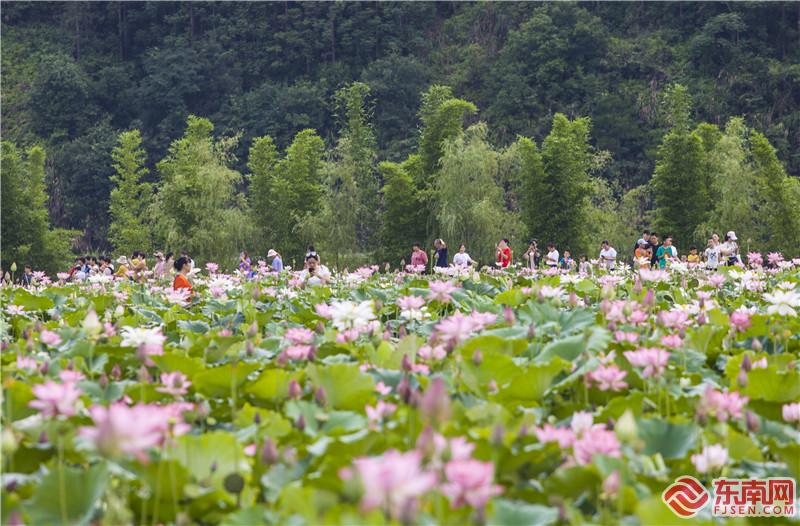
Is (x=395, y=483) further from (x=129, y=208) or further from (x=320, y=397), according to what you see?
(x=129, y=208)

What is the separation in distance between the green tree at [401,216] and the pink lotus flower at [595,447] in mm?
31285

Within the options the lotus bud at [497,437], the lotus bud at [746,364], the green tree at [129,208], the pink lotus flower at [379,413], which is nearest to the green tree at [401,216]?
the green tree at [129,208]

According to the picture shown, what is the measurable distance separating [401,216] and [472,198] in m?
4.22

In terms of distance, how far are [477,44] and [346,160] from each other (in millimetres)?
33402

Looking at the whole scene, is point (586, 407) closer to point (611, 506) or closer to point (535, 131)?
point (611, 506)

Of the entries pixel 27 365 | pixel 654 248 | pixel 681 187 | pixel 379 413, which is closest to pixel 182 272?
pixel 27 365

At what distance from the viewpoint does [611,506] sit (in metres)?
2.00

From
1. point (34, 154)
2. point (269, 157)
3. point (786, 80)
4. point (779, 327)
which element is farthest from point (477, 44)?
point (779, 327)

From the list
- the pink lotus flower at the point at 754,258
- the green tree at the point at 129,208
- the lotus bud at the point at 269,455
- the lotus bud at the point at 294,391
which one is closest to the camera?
the lotus bud at the point at 269,455

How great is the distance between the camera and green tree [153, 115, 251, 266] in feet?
112

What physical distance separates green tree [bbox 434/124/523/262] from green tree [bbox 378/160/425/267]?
2366 millimetres

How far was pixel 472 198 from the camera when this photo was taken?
98.7ft

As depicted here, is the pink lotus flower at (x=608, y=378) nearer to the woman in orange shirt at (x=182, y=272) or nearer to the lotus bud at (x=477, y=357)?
the lotus bud at (x=477, y=357)

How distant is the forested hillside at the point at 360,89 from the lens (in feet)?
125
